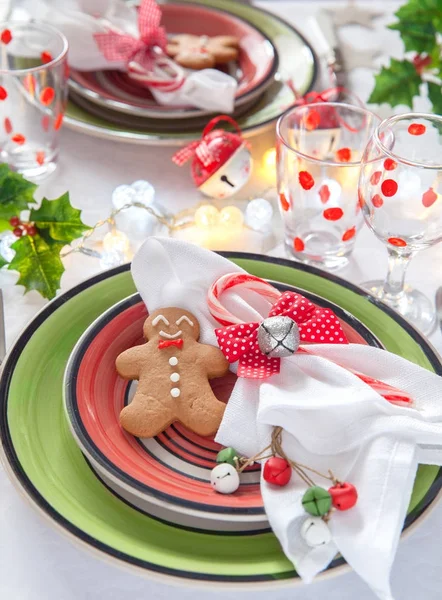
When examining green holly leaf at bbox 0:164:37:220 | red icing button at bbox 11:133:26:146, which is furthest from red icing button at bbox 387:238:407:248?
red icing button at bbox 11:133:26:146

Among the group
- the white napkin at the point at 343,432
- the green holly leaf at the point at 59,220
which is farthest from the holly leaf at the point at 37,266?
the white napkin at the point at 343,432

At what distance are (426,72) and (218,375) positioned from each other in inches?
32.3

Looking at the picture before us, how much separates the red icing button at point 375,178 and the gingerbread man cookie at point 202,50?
0.50 m

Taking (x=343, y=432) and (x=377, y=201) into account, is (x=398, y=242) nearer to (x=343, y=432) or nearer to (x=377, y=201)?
(x=377, y=201)

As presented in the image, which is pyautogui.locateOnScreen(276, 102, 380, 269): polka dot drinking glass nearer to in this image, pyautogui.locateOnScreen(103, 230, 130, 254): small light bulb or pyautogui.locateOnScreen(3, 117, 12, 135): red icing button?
pyautogui.locateOnScreen(103, 230, 130, 254): small light bulb

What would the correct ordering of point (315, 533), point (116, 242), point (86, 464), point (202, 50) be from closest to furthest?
point (315, 533) → point (86, 464) → point (116, 242) → point (202, 50)

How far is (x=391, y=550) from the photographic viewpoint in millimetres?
596

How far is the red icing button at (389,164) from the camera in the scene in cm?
81

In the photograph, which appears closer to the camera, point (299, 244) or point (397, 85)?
point (299, 244)

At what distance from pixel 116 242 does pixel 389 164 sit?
40cm

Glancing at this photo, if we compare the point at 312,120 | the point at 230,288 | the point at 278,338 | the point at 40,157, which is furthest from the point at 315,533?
the point at 40,157

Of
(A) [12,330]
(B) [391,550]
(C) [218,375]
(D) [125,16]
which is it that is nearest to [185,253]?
(C) [218,375]

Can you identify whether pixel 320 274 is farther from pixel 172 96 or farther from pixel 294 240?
pixel 172 96

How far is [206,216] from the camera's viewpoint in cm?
107
